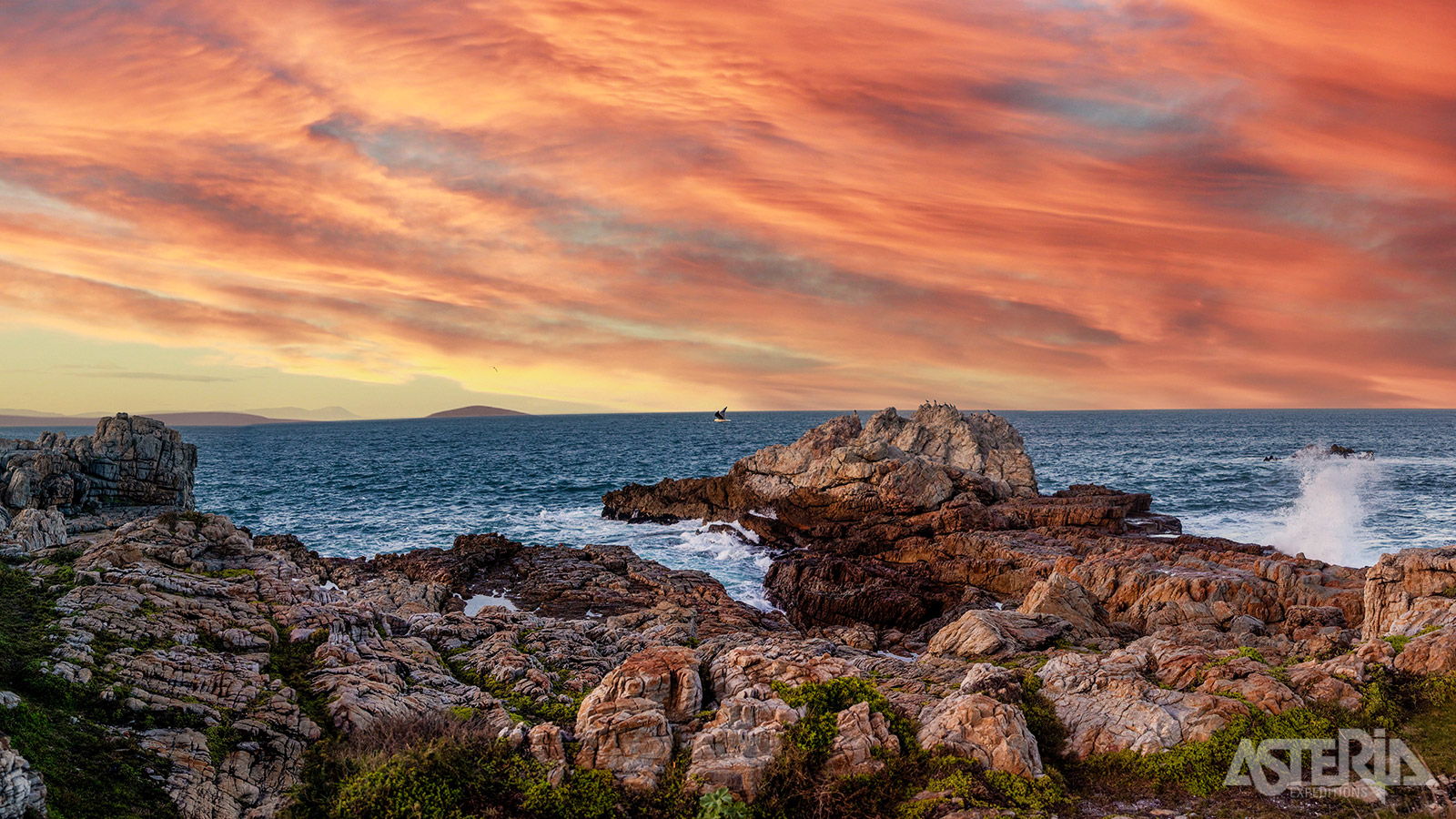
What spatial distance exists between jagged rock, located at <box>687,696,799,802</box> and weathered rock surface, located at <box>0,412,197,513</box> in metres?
36.4

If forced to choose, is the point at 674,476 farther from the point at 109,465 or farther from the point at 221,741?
the point at 221,741

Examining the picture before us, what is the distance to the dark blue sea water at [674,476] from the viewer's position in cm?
4478

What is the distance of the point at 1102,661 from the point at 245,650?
1497 centimetres

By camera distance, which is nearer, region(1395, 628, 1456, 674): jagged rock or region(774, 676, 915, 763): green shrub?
region(774, 676, 915, 763): green shrub

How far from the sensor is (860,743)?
33.1ft

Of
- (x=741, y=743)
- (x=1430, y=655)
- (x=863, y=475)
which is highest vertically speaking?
(x=863, y=475)

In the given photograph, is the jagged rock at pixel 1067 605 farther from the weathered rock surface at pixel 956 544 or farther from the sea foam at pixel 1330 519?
the sea foam at pixel 1330 519

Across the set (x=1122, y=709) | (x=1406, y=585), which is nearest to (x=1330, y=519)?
(x=1406, y=585)

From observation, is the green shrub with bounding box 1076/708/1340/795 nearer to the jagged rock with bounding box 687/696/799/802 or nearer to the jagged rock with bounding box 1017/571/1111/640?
the jagged rock with bounding box 687/696/799/802

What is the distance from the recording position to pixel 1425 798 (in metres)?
9.09

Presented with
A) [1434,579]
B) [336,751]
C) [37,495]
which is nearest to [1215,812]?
[336,751]

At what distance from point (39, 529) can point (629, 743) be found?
21295 mm

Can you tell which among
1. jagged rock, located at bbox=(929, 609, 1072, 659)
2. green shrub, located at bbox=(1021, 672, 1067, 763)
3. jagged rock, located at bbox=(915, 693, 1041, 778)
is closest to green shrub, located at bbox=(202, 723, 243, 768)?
jagged rock, located at bbox=(915, 693, 1041, 778)

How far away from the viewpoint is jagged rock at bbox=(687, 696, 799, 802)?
957 cm
